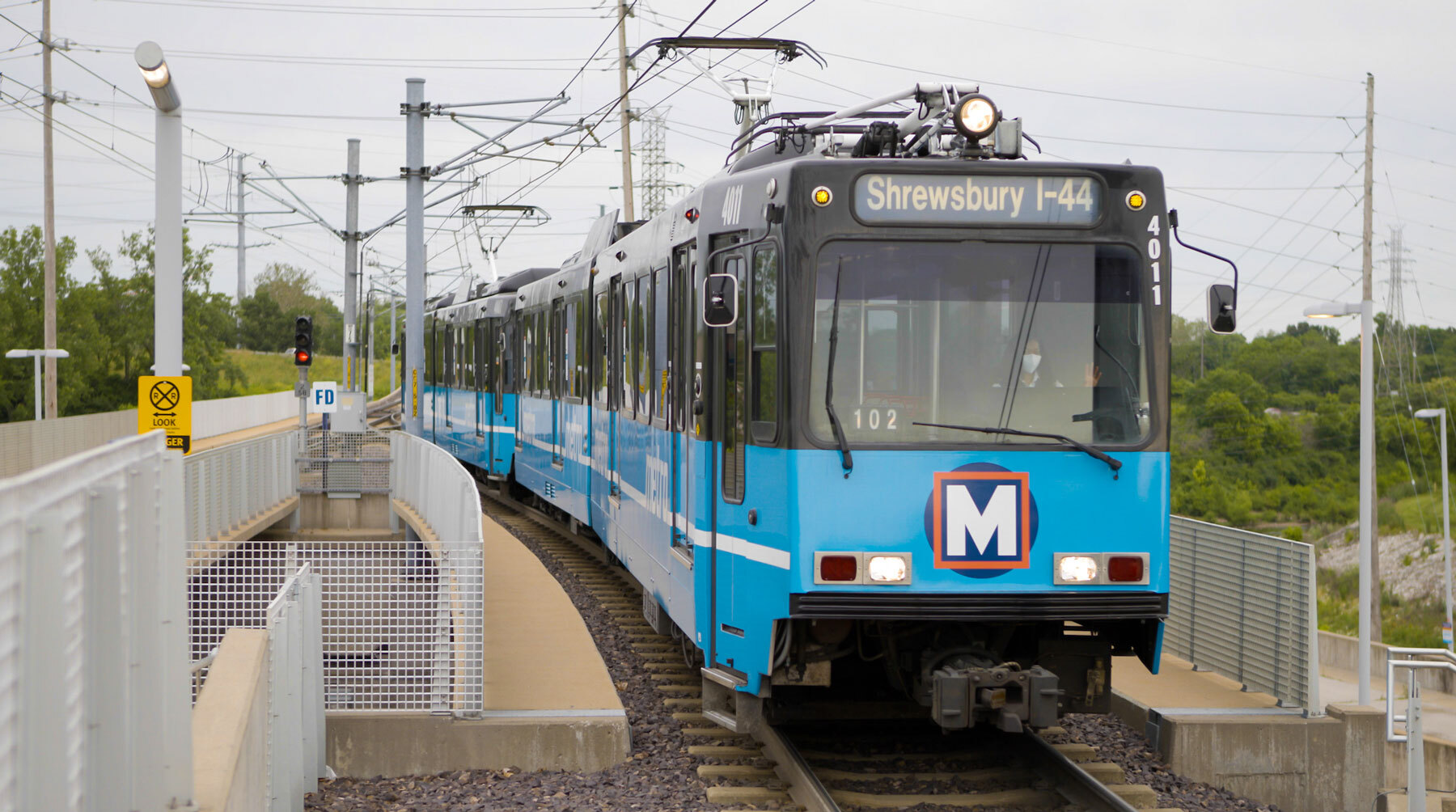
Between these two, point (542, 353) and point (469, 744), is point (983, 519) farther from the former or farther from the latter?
point (542, 353)

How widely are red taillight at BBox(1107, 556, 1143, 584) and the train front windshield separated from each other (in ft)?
1.97

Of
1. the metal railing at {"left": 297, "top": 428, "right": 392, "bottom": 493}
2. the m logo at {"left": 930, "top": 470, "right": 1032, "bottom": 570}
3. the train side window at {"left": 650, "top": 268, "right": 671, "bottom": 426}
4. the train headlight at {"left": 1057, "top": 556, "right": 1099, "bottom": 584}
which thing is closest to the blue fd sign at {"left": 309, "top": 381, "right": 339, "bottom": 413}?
the metal railing at {"left": 297, "top": 428, "right": 392, "bottom": 493}

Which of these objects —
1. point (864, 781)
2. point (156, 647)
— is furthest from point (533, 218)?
point (156, 647)

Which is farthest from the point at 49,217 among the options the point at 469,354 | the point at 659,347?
the point at 659,347

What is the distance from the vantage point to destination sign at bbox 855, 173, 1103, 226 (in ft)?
24.7

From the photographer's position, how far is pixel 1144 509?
754 cm

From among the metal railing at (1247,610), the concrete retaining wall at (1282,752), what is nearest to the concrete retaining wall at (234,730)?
the concrete retaining wall at (1282,752)

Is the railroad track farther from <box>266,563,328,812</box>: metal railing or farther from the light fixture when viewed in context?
the light fixture

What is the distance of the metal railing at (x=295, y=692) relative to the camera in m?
6.28

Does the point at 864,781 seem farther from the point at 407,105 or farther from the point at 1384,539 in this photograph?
the point at 1384,539

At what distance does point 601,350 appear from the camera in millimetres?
13945

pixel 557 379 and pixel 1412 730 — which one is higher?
pixel 557 379

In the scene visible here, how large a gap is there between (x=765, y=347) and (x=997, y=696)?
212cm

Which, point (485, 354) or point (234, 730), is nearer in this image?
point (234, 730)
